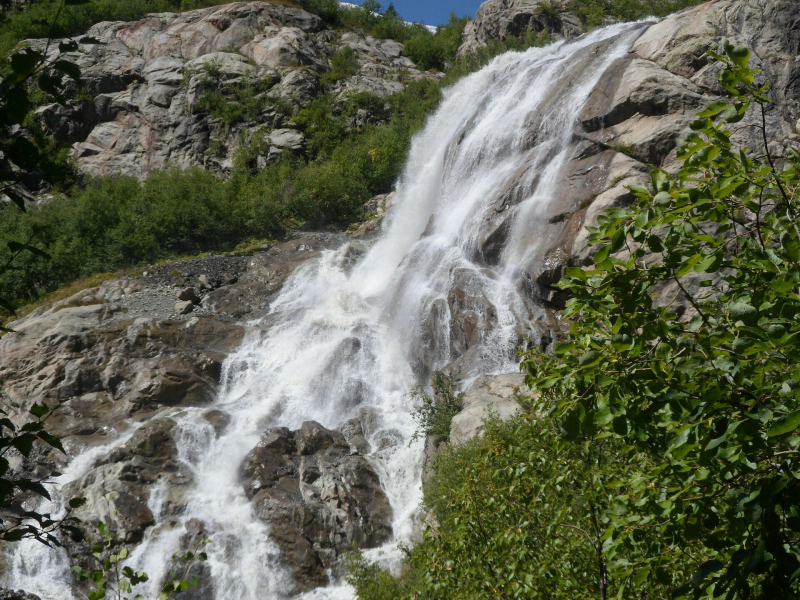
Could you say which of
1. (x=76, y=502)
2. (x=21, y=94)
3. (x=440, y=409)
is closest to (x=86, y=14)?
(x=440, y=409)

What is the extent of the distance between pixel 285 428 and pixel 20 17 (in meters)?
52.6

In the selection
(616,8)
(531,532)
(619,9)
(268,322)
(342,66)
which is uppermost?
(616,8)

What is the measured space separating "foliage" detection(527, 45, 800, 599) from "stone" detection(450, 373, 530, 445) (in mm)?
9539

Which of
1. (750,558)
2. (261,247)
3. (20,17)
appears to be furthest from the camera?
(20,17)

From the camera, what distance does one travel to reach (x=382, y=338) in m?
21.8

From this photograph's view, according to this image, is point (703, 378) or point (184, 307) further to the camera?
point (184, 307)

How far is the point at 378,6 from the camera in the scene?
64125 millimetres

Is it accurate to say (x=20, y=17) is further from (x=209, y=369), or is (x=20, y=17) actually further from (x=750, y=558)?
(x=750, y=558)

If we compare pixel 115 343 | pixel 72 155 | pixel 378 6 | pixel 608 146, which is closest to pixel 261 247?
pixel 115 343

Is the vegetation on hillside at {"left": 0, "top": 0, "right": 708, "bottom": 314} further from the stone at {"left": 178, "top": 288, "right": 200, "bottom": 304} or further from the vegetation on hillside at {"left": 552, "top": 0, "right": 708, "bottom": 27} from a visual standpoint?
the stone at {"left": 178, "top": 288, "right": 200, "bottom": 304}

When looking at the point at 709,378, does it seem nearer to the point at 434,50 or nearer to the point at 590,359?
the point at 590,359

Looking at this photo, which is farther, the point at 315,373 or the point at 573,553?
the point at 315,373

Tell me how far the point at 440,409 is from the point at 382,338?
5973mm

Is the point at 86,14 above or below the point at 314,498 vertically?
above
